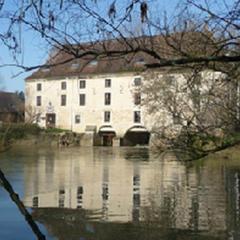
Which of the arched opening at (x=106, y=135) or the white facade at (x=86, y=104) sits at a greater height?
the white facade at (x=86, y=104)

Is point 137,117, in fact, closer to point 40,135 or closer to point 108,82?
point 108,82

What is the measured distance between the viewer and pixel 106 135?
82625mm

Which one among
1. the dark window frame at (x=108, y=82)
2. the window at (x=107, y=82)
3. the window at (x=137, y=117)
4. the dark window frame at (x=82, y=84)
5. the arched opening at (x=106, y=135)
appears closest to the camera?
the window at (x=137, y=117)

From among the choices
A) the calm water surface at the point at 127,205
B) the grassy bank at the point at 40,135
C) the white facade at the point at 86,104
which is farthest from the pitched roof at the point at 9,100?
the calm water surface at the point at 127,205

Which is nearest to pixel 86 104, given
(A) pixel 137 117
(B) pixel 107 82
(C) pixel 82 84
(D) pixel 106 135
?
(C) pixel 82 84

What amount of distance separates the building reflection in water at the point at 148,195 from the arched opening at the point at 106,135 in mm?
49063

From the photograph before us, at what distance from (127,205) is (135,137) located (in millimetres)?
64137

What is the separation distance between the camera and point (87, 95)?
85.5 metres

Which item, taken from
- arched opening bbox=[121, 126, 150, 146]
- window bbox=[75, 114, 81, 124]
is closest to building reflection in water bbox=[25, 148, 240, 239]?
arched opening bbox=[121, 126, 150, 146]

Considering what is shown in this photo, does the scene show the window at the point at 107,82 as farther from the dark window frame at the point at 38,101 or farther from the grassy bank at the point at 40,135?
the dark window frame at the point at 38,101

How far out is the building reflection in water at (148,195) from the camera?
15074 millimetres

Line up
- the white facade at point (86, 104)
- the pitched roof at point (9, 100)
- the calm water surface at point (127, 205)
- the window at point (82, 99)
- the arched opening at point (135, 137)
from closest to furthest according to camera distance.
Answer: the calm water surface at point (127, 205)
the arched opening at point (135, 137)
the white facade at point (86, 104)
the window at point (82, 99)
the pitched roof at point (9, 100)

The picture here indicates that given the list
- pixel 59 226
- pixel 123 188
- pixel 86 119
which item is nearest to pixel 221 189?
pixel 123 188

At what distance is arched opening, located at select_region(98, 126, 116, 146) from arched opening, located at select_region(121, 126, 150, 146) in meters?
1.98
